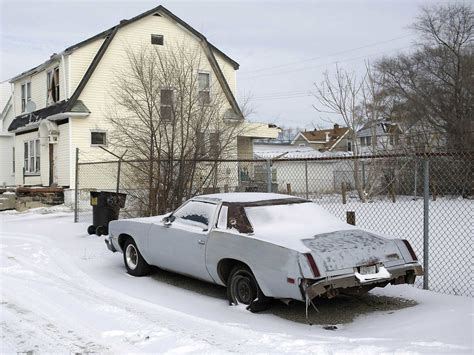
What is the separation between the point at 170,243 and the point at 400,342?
11.6 feet

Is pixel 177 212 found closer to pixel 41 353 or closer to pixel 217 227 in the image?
pixel 217 227

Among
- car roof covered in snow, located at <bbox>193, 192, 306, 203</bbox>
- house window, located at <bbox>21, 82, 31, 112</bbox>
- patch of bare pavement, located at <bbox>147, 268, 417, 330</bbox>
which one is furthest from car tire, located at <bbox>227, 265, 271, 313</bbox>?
house window, located at <bbox>21, 82, 31, 112</bbox>

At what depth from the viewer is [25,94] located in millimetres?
25281

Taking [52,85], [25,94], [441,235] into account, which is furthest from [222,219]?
[25,94]

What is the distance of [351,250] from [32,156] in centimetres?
2161

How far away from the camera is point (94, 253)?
997 centimetres

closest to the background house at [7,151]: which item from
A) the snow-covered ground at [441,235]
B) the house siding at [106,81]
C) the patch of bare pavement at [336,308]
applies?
the house siding at [106,81]

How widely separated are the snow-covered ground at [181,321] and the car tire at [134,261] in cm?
16

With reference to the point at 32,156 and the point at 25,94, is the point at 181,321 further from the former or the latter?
the point at 25,94

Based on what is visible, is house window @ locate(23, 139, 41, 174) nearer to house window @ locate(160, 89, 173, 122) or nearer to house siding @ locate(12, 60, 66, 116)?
house siding @ locate(12, 60, 66, 116)

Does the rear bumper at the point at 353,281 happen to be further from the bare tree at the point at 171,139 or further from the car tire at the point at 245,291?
the bare tree at the point at 171,139

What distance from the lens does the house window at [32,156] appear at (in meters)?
23.9

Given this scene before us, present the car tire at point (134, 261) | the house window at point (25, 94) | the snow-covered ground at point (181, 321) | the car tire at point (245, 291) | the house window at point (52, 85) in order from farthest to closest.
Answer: the house window at point (25, 94)
the house window at point (52, 85)
the car tire at point (134, 261)
the car tire at point (245, 291)
the snow-covered ground at point (181, 321)

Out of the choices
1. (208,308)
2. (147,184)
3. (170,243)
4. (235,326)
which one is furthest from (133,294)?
(147,184)
